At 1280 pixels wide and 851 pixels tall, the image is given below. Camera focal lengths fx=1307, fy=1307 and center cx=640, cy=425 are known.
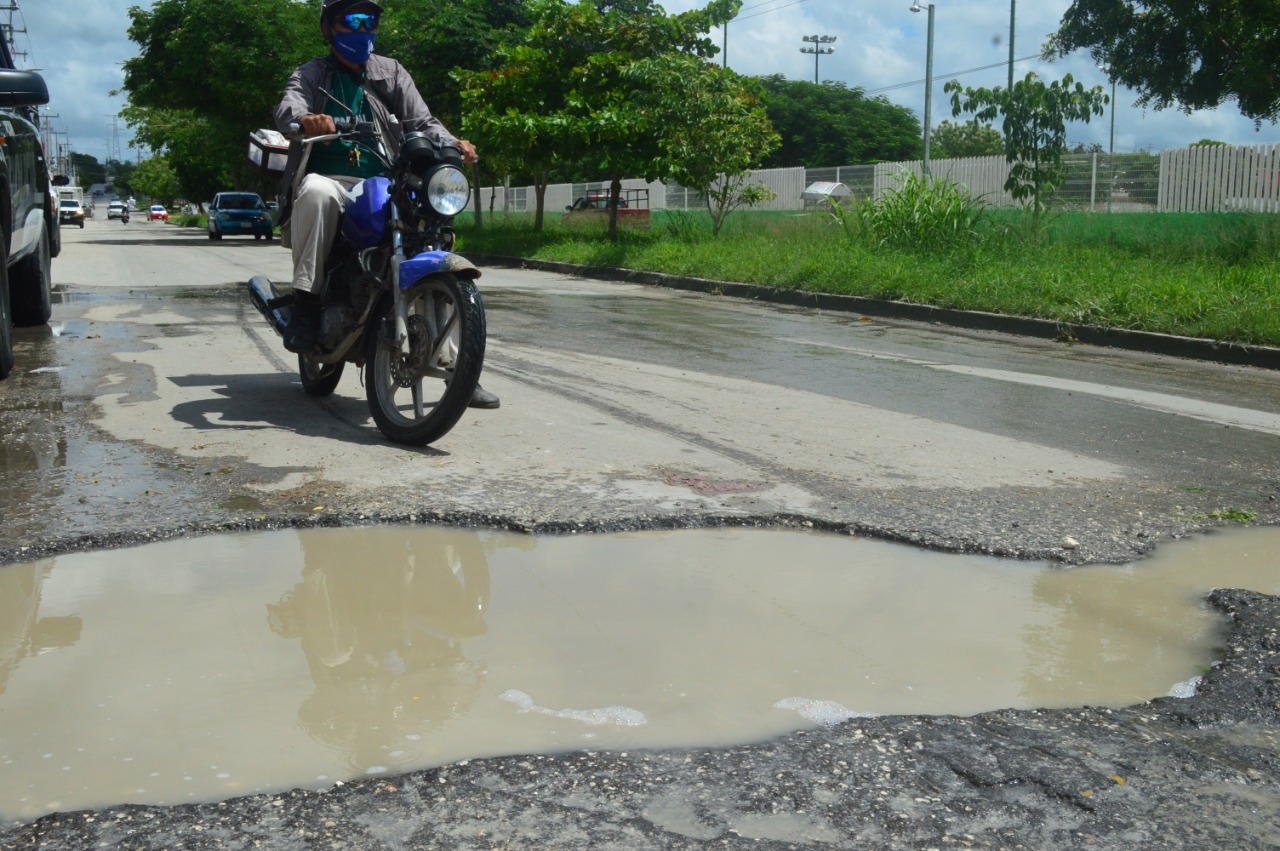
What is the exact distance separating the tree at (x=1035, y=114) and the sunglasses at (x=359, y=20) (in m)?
10.2

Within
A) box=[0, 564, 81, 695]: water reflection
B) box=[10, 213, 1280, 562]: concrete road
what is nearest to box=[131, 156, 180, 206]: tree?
box=[10, 213, 1280, 562]: concrete road

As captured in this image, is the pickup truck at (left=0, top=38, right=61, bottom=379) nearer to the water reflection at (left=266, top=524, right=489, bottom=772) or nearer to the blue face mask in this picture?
the blue face mask

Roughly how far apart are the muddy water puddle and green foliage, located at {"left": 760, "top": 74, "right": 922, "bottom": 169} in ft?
227

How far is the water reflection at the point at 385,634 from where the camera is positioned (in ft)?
9.18

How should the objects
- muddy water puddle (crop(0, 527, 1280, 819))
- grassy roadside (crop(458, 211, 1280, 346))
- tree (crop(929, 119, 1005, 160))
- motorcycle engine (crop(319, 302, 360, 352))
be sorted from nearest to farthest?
1. muddy water puddle (crop(0, 527, 1280, 819))
2. motorcycle engine (crop(319, 302, 360, 352))
3. grassy roadside (crop(458, 211, 1280, 346))
4. tree (crop(929, 119, 1005, 160))

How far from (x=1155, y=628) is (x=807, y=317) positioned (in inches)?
376

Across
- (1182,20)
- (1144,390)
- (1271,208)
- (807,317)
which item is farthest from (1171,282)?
(1182,20)

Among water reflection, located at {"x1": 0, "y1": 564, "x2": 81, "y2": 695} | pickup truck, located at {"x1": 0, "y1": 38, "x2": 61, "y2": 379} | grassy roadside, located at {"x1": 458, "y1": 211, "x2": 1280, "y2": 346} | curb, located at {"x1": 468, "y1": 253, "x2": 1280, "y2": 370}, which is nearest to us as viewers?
water reflection, located at {"x1": 0, "y1": 564, "x2": 81, "y2": 695}

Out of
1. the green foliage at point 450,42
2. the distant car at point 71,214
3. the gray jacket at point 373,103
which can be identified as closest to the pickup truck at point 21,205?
the gray jacket at point 373,103

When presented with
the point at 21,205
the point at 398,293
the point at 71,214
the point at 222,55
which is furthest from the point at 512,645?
the point at 71,214

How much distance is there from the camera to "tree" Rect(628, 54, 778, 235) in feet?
69.3

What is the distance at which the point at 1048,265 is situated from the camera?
13984 mm

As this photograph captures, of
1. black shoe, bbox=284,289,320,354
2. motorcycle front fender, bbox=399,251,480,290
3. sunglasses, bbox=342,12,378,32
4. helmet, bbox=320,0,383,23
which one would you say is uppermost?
helmet, bbox=320,0,383,23

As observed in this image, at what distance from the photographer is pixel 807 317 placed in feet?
42.5
